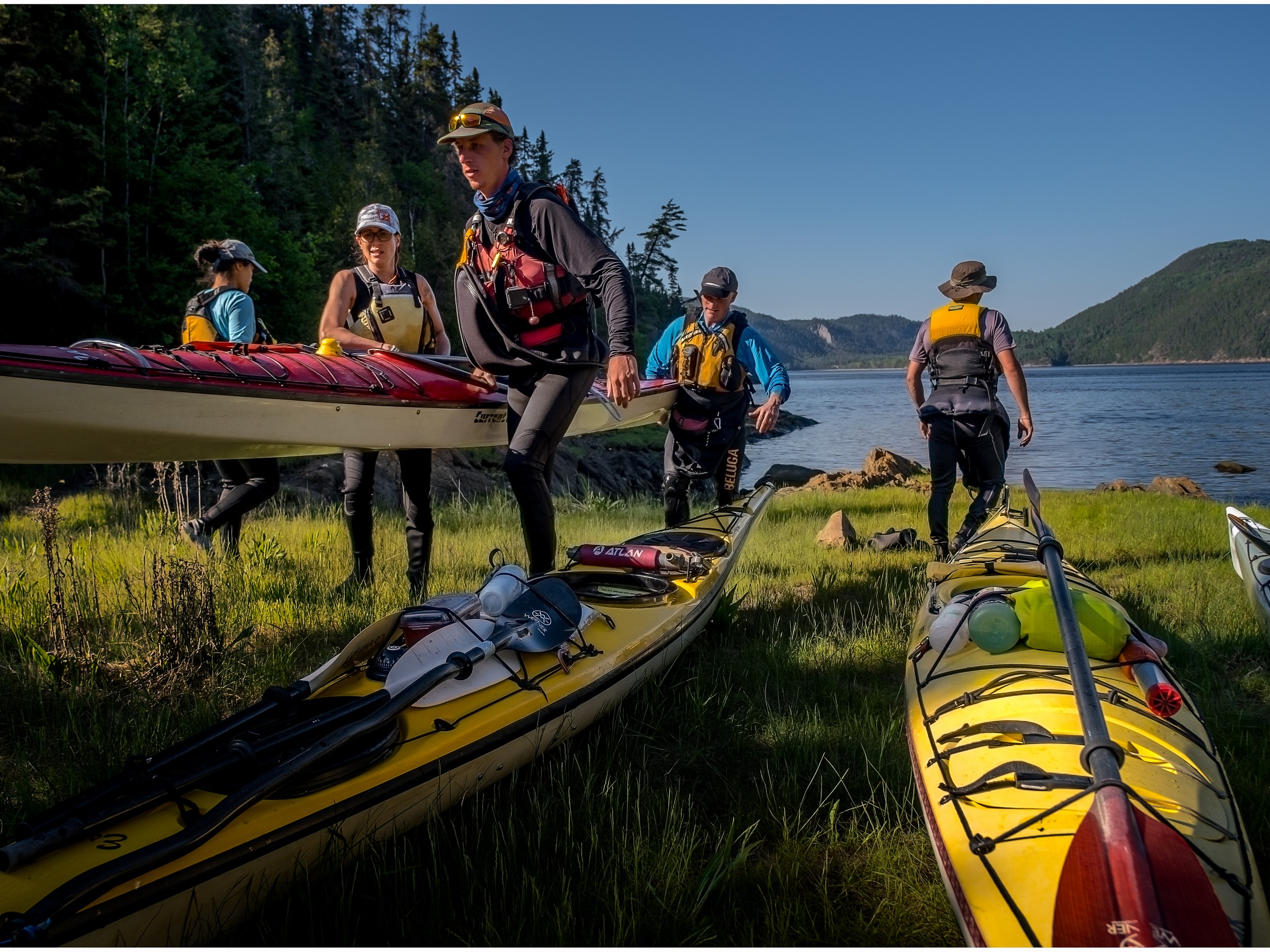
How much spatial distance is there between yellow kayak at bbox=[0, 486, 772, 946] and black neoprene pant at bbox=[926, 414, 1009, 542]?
3.53 metres

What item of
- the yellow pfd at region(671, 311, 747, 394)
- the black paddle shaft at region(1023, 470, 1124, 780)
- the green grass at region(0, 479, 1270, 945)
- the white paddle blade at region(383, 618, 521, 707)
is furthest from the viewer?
the yellow pfd at region(671, 311, 747, 394)

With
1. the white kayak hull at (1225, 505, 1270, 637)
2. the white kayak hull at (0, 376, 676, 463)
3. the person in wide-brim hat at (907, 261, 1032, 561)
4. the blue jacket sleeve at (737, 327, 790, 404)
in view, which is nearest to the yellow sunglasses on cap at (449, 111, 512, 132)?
the white kayak hull at (0, 376, 676, 463)

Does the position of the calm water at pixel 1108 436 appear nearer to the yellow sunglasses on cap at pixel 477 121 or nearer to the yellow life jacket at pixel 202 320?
the yellow sunglasses on cap at pixel 477 121

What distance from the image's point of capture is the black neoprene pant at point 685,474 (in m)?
5.67

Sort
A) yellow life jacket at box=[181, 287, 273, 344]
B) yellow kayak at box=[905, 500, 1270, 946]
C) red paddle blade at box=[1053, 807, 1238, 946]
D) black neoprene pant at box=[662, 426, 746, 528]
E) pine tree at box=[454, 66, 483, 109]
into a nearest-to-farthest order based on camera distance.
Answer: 1. red paddle blade at box=[1053, 807, 1238, 946]
2. yellow kayak at box=[905, 500, 1270, 946]
3. yellow life jacket at box=[181, 287, 273, 344]
4. black neoprene pant at box=[662, 426, 746, 528]
5. pine tree at box=[454, 66, 483, 109]

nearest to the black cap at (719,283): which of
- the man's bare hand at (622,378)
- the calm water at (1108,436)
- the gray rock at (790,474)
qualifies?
the man's bare hand at (622,378)

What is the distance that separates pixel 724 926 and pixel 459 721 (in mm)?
1006

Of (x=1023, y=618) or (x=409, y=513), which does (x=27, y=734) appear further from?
(x=1023, y=618)

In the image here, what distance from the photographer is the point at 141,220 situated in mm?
22875

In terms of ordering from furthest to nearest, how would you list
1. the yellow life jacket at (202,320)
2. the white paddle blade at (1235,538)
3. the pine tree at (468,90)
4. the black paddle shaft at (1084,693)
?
the pine tree at (468,90)
the white paddle blade at (1235,538)
the yellow life jacket at (202,320)
the black paddle shaft at (1084,693)

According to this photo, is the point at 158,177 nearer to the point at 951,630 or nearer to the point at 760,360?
the point at 760,360

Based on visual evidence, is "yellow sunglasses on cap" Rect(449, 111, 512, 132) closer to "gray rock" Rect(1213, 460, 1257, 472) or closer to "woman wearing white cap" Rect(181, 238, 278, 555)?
"woman wearing white cap" Rect(181, 238, 278, 555)

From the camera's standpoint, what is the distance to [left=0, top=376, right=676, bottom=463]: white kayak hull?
129 inches

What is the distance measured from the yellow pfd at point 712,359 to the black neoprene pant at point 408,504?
2.12 m
